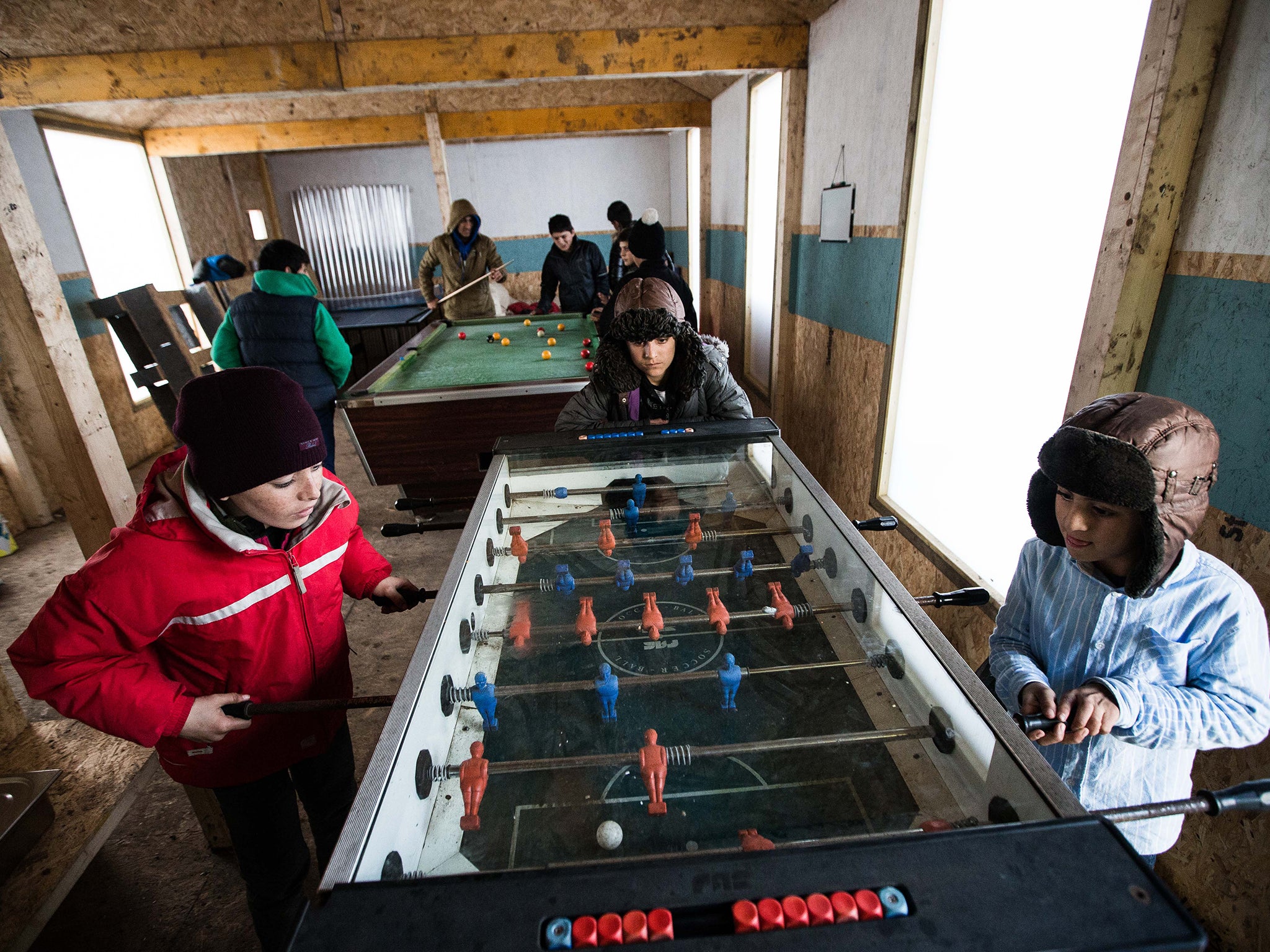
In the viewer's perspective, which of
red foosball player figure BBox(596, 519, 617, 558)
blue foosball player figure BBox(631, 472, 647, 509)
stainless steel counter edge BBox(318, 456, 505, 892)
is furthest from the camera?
blue foosball player figure BBox(631, 472, 647, 509)

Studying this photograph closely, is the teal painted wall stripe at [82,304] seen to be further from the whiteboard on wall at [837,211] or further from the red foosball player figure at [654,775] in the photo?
the red foosball player figure at [654,775]

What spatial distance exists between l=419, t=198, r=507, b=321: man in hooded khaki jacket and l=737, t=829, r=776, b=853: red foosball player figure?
548 centimetres

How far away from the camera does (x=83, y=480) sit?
9.27ft

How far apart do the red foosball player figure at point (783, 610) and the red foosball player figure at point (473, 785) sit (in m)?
0.70

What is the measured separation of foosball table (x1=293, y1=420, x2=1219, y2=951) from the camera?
0.65 meters

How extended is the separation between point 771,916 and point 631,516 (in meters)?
1.35

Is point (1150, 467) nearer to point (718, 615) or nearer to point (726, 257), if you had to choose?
point (718, 615)

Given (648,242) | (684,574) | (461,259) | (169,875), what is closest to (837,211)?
(648,242)

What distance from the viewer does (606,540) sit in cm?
178

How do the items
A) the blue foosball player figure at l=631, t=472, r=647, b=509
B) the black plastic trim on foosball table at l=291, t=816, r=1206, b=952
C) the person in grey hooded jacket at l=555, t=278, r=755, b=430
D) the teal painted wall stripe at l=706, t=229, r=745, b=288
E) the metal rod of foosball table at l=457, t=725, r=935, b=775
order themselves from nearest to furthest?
the black plastic trim on foosball table at l=291, t=816, r=1206, b=952, the metal rod of foosball table at l=457, t=725, r=935, b=775, the blue foosball player figure at l=631, t=472, r=647, b=509, the person in grey hooded jacket at l=555, t=278, r=755, b=430, the teal painted wall stripe at l=706, t=229, r=745, b=288

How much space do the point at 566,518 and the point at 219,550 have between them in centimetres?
92

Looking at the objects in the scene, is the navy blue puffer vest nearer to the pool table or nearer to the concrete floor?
the pool table

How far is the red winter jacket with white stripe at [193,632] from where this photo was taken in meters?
1.11

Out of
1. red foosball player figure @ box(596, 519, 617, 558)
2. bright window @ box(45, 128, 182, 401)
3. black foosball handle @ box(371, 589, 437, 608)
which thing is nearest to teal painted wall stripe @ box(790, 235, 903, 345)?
red foosball player figure @ box(596, 519, 617, 558)
